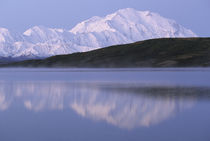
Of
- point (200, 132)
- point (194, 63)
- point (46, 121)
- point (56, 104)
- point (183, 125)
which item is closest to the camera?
point (200, 132)

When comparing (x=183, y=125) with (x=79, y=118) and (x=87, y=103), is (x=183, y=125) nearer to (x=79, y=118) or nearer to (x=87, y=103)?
(x=79, y=118)

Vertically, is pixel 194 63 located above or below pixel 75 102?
above

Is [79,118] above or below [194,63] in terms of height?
below

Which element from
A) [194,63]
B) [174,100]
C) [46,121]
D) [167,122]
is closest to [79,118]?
[46,121]

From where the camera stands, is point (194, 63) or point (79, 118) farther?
point (194, 63)

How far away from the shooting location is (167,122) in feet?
66.6

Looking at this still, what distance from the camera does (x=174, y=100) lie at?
30250 millimetres

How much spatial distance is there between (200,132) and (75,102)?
14.3 metres

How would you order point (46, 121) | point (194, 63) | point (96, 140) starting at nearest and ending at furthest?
1. point (96, 140)
2. point (46, 121)
3. point (194, 63)

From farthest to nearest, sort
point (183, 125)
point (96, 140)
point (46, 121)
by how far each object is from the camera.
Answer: point (46, 121) < point (183, 125) < point (96, 140)

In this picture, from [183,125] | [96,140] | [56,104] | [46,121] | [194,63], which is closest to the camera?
[96,140]

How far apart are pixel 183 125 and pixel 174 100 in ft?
36.2

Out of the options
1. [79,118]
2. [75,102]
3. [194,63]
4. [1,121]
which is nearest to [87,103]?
[75,102]

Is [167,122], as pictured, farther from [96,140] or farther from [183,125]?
[96,140]
